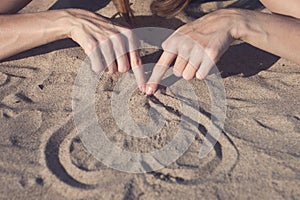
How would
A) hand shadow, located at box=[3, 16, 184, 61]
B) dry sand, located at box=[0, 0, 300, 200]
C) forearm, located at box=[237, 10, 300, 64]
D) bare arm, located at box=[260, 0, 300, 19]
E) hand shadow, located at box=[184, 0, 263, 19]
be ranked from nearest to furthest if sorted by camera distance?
1. dry sand, located at box=[0, 0, 300, 200]
2. forearm, located at box=[237, 10, 300, 64]
3. bare arm, located at box=[260, 0, 300, 19]
4. hand shadow, located at box=[3, 16, 184, 61]
5. hand shadow, located at box=[184, 0, 263, 19]

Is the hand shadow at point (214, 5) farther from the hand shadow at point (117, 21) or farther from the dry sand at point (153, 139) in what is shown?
the dry sand at point (153, 139)

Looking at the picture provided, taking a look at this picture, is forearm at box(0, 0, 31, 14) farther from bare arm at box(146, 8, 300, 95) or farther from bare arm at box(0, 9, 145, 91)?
bare arm at box(146, 8, 300, 95)

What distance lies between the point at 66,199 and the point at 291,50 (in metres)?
1.22

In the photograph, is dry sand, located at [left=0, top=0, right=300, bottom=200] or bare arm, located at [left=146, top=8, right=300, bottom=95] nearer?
dry sand, located at [left=0, top=0, right=300, bottom=200]

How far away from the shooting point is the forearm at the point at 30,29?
2.19 metres

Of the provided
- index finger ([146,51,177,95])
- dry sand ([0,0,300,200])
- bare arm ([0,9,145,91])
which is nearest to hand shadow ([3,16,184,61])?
dry sand ([0,0,300,200])

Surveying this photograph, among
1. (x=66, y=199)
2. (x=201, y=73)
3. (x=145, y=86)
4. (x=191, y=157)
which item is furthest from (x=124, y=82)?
(x=66, y=199)

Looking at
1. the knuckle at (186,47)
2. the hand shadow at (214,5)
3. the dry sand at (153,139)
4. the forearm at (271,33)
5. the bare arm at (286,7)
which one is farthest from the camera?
the hand shadow at (214,5)

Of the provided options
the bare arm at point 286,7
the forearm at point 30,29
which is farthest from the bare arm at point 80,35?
the bare arm at point 286,7

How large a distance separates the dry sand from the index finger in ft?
0.23

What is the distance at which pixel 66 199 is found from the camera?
1700 millimetres

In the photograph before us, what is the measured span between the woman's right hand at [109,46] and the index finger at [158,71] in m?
0.03

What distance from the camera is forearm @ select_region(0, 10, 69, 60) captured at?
86.0 inches

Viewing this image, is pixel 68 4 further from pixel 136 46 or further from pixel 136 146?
pixel 136 146
